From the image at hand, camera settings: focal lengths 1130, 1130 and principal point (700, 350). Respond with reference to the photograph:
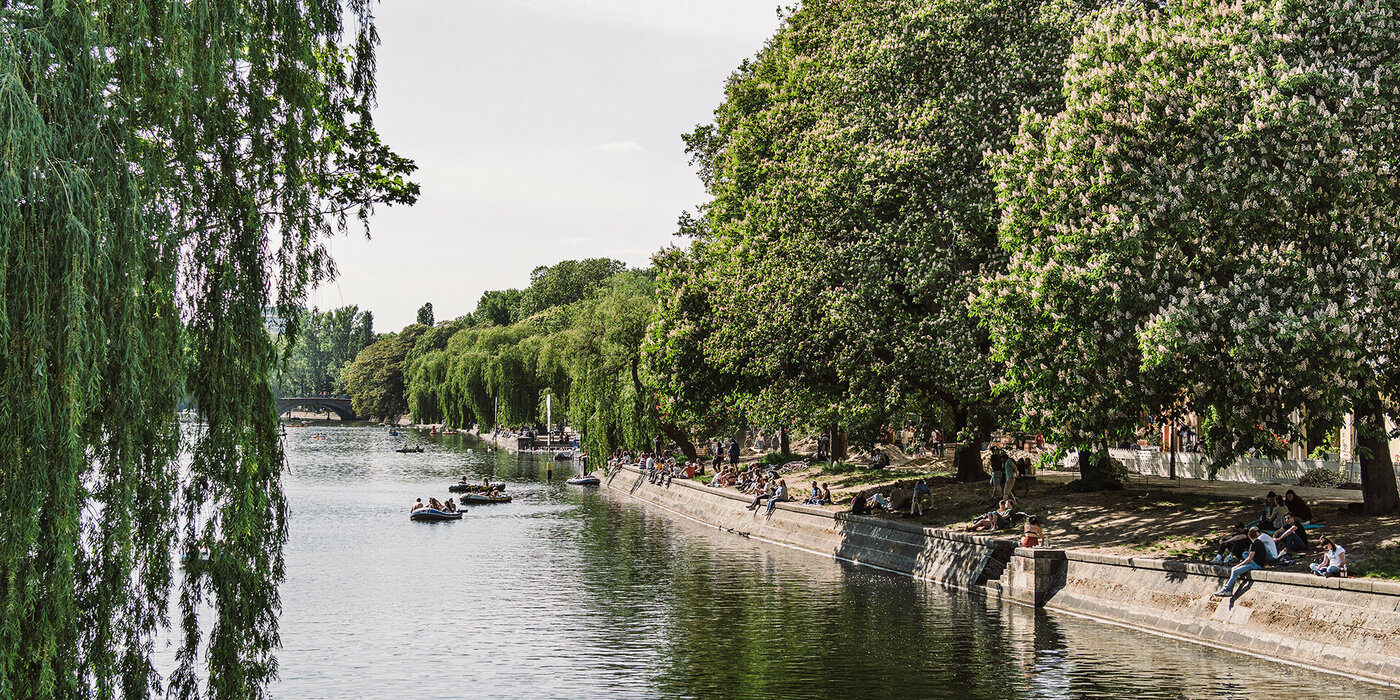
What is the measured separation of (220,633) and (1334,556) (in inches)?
711

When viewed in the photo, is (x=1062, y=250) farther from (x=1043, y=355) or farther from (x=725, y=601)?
(x=725, y=601)

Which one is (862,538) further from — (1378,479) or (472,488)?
(472,488)

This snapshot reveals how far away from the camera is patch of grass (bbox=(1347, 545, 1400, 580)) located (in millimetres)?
19781

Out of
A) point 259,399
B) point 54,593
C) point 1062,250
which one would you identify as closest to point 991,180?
point 1062,250

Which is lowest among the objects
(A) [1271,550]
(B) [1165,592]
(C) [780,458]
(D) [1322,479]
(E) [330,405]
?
(B) [1165,592]

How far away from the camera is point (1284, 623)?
2009 cm

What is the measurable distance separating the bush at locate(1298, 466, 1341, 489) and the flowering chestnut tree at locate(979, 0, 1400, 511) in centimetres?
1185

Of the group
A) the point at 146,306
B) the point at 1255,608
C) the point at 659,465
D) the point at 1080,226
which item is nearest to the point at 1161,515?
the point at 1255,608

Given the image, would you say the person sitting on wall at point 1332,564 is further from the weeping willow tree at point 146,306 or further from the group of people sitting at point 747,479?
the group of people sitting at point 747,479

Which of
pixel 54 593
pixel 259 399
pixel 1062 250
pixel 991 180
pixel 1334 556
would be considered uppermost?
pixel 991 180

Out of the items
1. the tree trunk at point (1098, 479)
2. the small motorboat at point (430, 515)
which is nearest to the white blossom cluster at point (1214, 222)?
the tree trunk at point (1098, 479)

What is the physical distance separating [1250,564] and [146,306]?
1936 cm

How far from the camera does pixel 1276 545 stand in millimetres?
21766

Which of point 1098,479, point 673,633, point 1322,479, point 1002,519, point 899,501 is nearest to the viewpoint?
point 673,633
